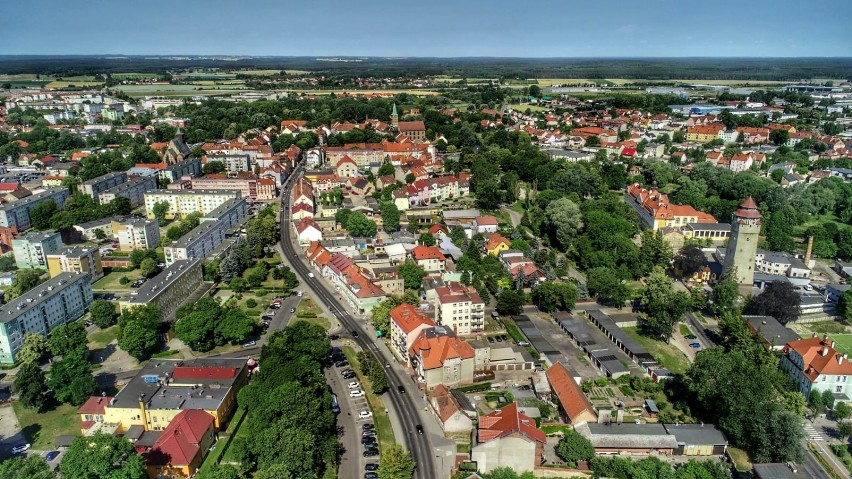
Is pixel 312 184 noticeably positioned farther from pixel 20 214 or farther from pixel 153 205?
pixel 20 214

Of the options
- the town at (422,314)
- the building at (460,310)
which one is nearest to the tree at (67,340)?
the town at (422,314)

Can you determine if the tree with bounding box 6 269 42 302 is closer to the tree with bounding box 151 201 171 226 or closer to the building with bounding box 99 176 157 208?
the tree with bounding box 151 201 171 226

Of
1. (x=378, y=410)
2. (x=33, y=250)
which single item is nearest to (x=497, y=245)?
(x=378, y=410)

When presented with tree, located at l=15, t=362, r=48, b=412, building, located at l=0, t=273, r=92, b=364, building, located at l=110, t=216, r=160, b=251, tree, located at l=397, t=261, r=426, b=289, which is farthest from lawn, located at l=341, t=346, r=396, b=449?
building, located at l=110, t=216, r=160, b=251

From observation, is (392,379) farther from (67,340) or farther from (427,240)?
(427,240)

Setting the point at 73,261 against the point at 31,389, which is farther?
the point at 73,261

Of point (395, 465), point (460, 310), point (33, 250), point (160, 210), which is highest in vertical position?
point (160, 210)
